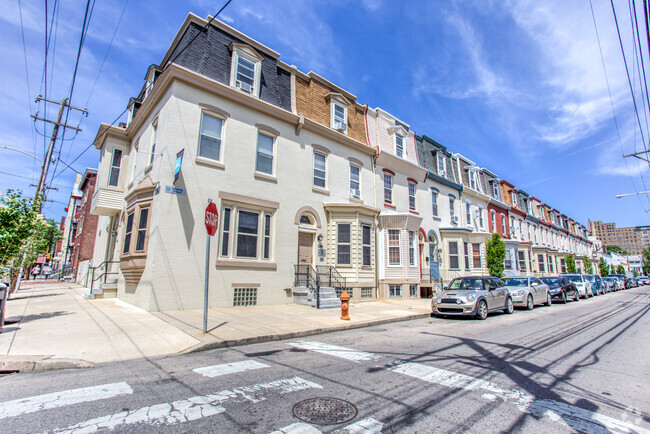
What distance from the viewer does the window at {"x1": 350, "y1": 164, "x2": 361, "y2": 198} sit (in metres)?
18.1

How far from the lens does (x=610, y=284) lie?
1302 inches

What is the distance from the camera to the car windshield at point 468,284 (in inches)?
498

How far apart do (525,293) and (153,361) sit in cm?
1577

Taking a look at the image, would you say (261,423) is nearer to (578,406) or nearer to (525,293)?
(578,406)

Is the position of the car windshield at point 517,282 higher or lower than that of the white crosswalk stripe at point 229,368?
higher

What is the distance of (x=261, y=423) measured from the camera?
333 cm

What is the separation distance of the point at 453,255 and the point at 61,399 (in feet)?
76.7

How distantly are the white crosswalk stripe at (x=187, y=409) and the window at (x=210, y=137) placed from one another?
32.8 ft

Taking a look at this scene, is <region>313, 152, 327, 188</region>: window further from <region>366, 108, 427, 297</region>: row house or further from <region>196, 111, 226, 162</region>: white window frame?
<region>196, 111, 226, 162</region>: white window frame

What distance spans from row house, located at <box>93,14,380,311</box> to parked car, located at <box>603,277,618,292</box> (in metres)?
28.6

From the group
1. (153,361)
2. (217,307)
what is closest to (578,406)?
(153,361)

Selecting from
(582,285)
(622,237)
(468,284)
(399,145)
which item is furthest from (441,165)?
(622,237)

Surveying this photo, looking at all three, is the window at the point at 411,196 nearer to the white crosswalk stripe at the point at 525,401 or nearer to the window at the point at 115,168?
the white crosswalk stripe at the point at 525,401

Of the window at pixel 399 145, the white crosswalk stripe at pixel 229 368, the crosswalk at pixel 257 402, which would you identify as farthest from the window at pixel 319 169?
the crosswalk at pixel 257 402
